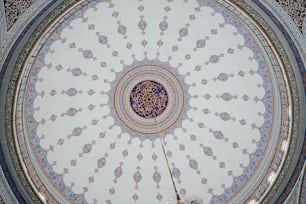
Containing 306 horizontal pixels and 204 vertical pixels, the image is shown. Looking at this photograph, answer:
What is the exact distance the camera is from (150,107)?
1086 cm

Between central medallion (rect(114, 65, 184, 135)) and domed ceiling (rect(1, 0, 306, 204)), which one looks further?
central medallion (rect(114, 65, 184, 135))

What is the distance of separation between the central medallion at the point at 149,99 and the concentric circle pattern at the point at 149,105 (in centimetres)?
3

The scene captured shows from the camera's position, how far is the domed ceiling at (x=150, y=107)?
31.8 ft

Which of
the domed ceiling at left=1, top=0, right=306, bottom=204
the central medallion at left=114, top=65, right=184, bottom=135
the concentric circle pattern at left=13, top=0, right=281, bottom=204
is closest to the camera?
the domed ceiling at left=1, top=0, right=306, bottom=204

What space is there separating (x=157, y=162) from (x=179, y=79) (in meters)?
2.38

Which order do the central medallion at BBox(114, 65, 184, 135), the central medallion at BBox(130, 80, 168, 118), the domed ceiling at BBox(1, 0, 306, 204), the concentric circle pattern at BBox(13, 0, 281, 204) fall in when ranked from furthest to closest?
1. the central medallion at BBox(130, 80, 168, 118)
2. the central medallion at BBox(114, 65, 184, 135)
3. the concentric circle pattern at BBox(13, 0, 281, 204)
4. the domed ceiling at BBox(1, 0, 306, 204)

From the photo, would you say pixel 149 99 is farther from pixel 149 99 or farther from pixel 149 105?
pixel 149 105

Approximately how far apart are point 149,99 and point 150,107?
22 centimetres

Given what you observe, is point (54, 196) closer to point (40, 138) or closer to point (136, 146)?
point (40, 138)

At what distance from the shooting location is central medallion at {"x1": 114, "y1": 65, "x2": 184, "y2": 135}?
421 inches

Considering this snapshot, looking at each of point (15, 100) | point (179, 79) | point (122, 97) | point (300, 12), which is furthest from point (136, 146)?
point (300, 12)

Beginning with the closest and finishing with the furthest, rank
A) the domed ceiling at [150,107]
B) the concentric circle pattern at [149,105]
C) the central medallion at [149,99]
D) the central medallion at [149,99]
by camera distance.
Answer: the domed ceiling at [150,107] < the concentric circle pattern at [149,105] < the central medallion at [149,99] < the central medallion at [149,99]

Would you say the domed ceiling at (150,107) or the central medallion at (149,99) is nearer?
the domed ceiling at (150,107)

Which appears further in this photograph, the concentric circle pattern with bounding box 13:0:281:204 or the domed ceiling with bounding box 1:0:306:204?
the concentric circle pattern with bounding box 13:0:281:204
